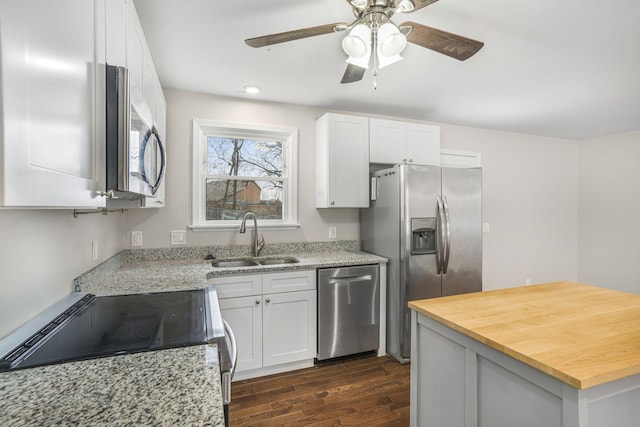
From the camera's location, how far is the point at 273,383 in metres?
2.40

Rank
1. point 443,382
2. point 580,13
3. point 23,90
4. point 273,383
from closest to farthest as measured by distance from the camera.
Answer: point 23,90 < point 443,382 < point 580,13 < point 273,383

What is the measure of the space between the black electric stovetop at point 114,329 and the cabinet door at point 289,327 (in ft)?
3.43

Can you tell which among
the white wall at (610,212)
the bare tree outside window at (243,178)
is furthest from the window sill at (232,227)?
the white wall at (610,212)

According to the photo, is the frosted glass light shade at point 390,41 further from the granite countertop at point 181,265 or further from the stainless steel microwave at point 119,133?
the granite countertop at point 181,265

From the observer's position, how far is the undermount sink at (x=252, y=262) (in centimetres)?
277

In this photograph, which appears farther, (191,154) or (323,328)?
(191,154)

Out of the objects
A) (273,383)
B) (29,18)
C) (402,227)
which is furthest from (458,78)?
(273,383)

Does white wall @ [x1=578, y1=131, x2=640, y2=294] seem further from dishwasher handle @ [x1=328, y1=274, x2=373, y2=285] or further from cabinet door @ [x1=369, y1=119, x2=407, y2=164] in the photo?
dishwasher handle @ [x1=328, y1=274, x2=373, y2=285]

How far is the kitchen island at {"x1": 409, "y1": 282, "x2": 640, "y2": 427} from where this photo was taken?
98 centimetres

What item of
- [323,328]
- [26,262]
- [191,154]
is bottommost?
[323,328]

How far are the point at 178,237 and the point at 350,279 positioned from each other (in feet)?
5.25

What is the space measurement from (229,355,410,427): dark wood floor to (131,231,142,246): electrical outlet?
1436mm

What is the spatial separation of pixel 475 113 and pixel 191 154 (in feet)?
9.98

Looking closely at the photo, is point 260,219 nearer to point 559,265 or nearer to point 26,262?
point 26,262
